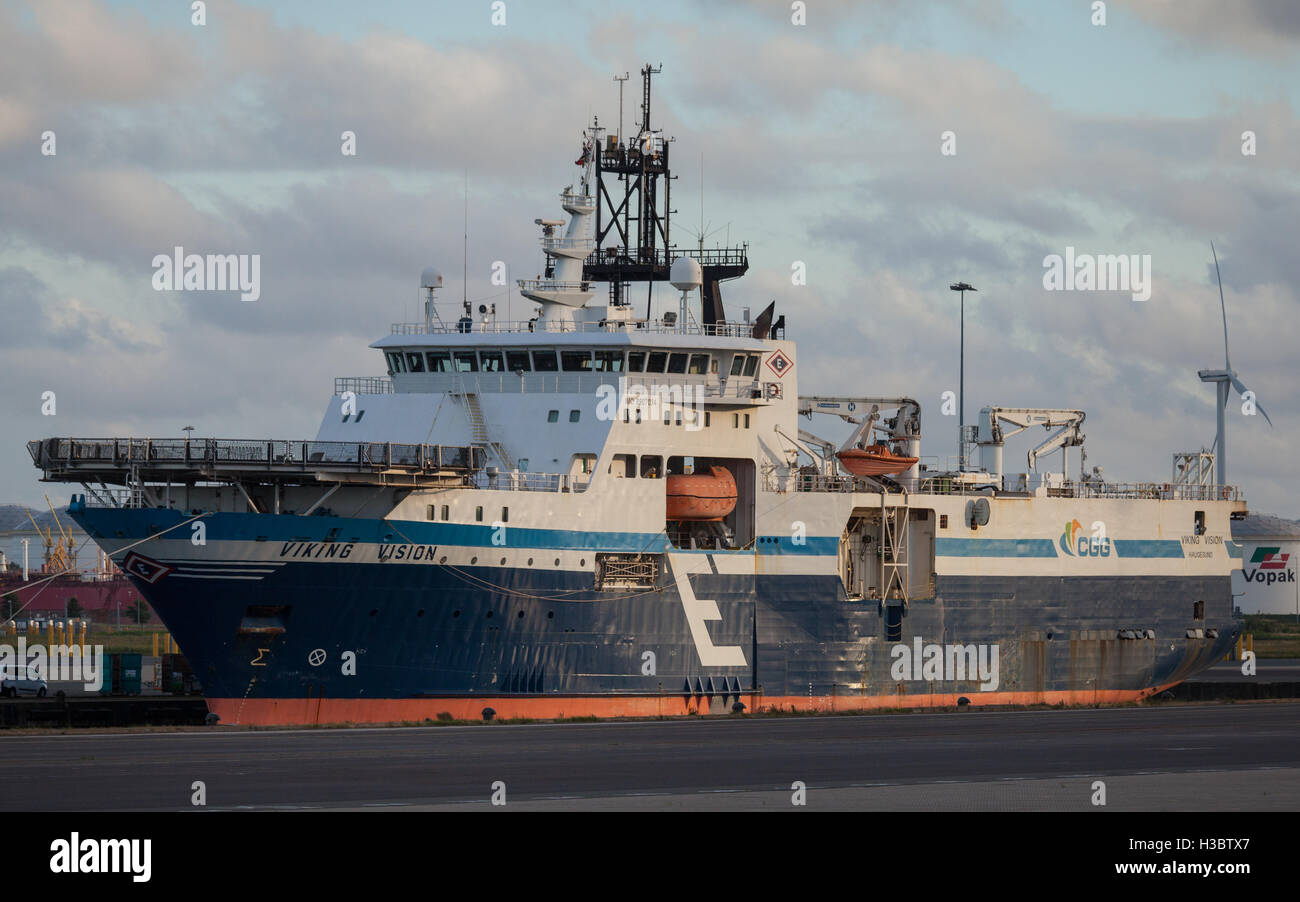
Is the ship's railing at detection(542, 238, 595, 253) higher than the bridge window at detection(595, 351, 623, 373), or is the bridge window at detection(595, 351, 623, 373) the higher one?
the ship's railing at detection(542, 238, 595, 253)

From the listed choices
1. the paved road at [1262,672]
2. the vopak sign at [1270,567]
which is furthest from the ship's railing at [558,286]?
the vopak sign at [1270,567]

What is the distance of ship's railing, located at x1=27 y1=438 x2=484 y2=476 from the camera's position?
38.0 meters

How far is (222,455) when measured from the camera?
125 ft

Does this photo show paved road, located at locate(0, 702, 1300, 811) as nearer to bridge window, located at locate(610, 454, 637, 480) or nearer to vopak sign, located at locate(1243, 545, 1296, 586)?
bridge window, located at locate(610, 454, 637, 480)

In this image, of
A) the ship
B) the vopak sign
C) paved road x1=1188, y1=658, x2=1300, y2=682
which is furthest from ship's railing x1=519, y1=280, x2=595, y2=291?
the vopak sign

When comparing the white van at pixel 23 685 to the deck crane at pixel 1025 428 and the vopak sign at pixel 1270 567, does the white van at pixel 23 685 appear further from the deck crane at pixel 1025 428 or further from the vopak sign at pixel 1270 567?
the vopak sign at pixel 1270 567

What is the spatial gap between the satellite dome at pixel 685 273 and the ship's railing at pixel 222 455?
10059mm

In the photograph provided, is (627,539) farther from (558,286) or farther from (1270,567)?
(1270,567)

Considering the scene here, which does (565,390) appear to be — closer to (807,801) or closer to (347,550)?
(347,550)

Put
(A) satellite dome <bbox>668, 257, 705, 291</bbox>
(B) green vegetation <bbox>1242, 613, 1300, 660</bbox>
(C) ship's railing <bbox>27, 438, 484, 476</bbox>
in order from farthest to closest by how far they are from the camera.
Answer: (B) green vegetation <bbox>1242, 613, 1300, 660</bbox> → (A) satellite dome <bbox>668, 257, 705, 291</bbox> → (C) ship's railing <bbox>27, 438, 484, 476</bbox>

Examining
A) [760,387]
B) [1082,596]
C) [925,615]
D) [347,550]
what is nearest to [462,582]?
[347,550]

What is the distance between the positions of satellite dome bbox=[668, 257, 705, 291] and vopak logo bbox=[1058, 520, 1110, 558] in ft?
45.8

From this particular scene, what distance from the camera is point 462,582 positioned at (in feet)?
134
